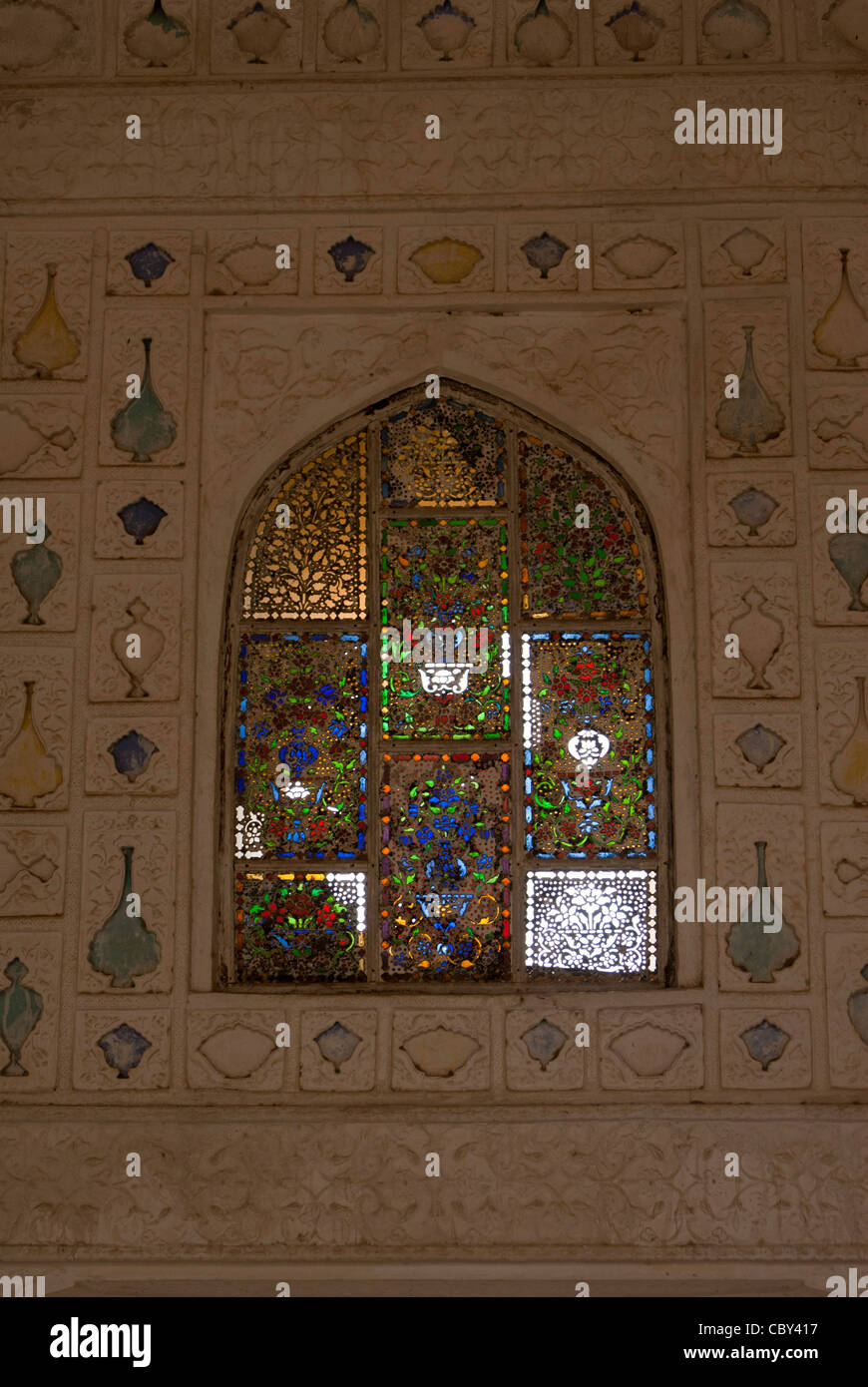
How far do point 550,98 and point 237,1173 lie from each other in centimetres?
346

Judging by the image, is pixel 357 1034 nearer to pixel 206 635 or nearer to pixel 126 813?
pixel 126 813

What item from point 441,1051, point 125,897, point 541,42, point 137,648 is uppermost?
point 541,42

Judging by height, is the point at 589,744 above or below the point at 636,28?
below

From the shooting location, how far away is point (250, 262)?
454 cm

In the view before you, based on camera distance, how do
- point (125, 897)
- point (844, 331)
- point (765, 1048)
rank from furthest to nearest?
1. point (844, 331)
2. point (125, 897)
3. point (765, 1048)

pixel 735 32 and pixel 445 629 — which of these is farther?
pixel 735 32

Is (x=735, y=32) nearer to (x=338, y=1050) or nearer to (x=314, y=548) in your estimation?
(x=314, y=548)

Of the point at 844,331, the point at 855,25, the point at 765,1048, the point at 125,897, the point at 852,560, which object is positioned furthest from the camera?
the point at 855,25

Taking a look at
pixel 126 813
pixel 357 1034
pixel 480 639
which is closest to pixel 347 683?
pixel 480 639

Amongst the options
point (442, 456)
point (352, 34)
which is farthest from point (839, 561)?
point (352, 34)

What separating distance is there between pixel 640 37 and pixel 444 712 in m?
2.29

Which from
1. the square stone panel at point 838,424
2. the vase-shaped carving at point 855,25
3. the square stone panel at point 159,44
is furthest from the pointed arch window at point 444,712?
the vase-shaped carving at point 855,25

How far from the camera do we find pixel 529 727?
14.4ft

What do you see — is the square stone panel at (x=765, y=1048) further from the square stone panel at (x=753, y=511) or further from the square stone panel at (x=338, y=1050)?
the square stone panel at (x=753, y=511)
